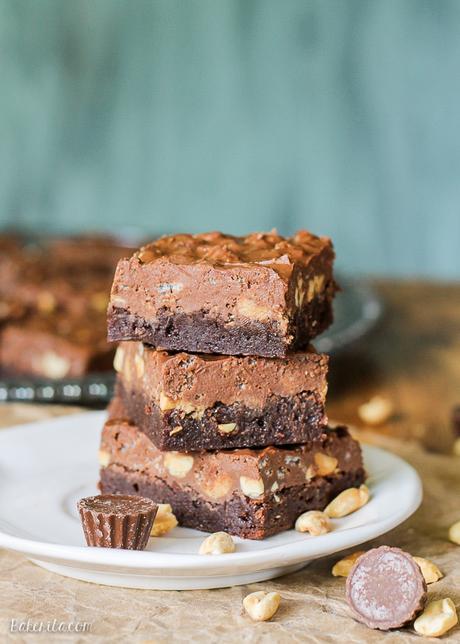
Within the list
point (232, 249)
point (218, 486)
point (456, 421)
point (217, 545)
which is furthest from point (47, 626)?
point (456, 421)

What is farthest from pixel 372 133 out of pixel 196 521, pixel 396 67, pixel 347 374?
pixel 196 521

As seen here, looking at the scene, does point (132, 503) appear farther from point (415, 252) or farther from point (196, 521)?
point (415, 252)

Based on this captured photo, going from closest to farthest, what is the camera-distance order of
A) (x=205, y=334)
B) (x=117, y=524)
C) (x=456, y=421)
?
(x=117, y=524) < (x=205, y=334) < (x=456, y=421)

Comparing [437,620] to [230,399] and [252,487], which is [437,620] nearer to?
[252,487]

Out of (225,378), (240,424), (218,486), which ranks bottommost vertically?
(218,486)

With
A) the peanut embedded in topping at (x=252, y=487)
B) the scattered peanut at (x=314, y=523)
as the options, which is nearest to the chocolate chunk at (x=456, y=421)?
the scattered peanut at (x=314, y=523)

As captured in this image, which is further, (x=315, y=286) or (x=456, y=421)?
(x=456, y=421)

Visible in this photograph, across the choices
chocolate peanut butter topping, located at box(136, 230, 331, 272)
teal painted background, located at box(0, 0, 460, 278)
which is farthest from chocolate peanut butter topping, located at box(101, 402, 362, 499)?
teal painted background, located at box(0, 0, 460, 278)

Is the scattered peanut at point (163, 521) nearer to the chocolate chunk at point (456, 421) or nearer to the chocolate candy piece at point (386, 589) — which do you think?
the chocolate candy piece at point (386, 589)
